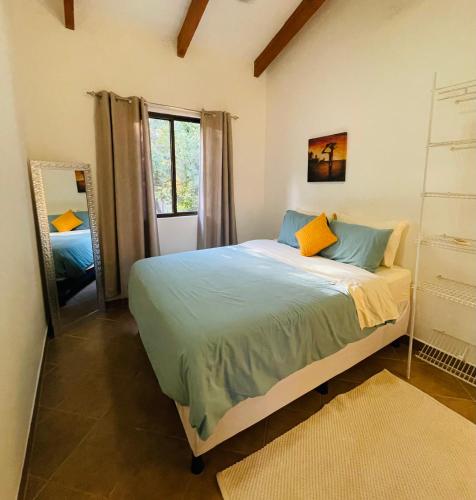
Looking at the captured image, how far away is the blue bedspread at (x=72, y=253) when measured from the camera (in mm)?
2670

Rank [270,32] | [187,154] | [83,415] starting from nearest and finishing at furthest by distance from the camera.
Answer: [83,415] → [270,32] → [187,154]

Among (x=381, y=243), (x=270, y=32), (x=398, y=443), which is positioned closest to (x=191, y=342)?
(x=398, y=443)

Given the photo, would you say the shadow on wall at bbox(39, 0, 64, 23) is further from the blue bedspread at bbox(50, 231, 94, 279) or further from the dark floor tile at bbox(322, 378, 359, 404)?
the dark floor tile at bbox(322, 378, 359, 404)

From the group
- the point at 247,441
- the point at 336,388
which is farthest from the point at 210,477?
the point at 336,388

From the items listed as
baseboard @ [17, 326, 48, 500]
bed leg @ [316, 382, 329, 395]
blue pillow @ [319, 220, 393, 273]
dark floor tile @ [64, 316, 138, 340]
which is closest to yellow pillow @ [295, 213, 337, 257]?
blue pillow @ [319, 220, 393, 273]

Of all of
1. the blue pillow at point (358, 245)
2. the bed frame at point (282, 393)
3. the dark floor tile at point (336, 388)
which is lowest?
the dark floor tile at point (336, 388)

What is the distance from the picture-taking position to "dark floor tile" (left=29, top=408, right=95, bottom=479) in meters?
1.35

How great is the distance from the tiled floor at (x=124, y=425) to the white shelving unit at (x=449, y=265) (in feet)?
0.72

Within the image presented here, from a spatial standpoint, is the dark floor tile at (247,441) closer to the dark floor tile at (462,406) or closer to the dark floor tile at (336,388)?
the dark floor tile at (336,388)

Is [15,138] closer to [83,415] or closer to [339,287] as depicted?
[83,415]

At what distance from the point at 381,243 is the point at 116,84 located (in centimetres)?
308

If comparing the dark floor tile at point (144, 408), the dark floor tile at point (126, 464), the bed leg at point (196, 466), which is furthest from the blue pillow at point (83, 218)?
the bed leg at point (196, 466)

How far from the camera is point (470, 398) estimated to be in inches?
70.4

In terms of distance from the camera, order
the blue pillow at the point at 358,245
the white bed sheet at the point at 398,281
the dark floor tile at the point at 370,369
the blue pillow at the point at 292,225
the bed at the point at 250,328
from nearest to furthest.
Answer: the bed at the point at 250,328 → the dark floor tile at the point at 370,369 → the white bed sheet at the point at 398,281 → the blue pillow at the point at 358,245 → the blue pillow at the point at 292,225
